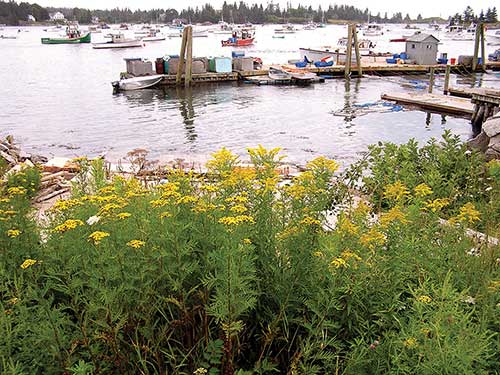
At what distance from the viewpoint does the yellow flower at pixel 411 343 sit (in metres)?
2.68

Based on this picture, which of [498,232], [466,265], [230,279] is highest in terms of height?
[230,279]

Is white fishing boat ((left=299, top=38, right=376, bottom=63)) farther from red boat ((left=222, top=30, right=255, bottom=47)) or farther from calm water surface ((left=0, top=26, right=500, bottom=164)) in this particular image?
red boat ((left=222, top=30, right=255, bottom=47))

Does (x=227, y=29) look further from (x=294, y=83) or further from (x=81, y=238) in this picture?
(x=81, y=238)

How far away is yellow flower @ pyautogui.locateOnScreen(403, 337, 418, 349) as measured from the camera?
2.68 metres

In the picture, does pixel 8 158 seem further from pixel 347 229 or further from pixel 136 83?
pixel 136 83

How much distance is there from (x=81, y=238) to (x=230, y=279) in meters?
1.16

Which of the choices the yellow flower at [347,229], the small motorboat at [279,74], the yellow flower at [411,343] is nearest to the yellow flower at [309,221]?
the yellow flower at [347,229]

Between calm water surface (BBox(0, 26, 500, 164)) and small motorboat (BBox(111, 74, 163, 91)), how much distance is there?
810 mm

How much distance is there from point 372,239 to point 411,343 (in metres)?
0.93

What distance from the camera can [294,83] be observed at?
119 ft

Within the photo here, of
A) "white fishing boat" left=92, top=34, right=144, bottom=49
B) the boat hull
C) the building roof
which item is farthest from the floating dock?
the boat hull

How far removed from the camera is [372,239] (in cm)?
347

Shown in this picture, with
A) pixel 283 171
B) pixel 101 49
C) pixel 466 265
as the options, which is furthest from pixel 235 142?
pixel 101 49

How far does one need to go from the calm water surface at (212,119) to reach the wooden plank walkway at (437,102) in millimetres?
657
